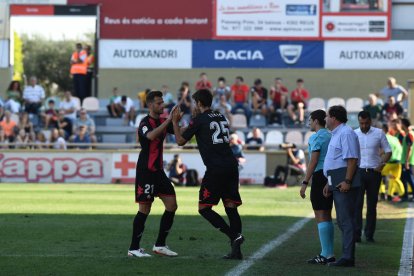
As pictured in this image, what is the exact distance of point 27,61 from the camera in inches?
2970

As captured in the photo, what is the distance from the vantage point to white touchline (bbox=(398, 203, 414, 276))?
11984mm

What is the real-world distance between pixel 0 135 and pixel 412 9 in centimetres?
1549

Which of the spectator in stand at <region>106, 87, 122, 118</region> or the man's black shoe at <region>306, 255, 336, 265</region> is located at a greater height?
the spectator in stand at <region>106, 87, 122, 118</region>

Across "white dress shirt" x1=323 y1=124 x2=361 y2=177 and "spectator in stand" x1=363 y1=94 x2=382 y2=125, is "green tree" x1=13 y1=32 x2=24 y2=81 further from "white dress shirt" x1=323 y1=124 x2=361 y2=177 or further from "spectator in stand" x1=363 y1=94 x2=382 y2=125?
"white dress shirt" x1=323 y1=124 x2=361 y2=177

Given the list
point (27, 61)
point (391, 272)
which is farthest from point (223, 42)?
point (27, 61)

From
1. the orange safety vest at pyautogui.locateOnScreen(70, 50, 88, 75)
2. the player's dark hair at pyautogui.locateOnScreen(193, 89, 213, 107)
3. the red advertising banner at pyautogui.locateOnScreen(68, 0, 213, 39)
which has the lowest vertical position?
the player's dark hair at pyautogui.locateOnScreen(193, 89, 213, 107)

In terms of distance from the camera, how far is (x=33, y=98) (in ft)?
122

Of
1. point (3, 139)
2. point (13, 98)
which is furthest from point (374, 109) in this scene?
point (13, 98)

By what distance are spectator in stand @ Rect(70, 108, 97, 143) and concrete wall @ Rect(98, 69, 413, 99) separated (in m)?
3.73

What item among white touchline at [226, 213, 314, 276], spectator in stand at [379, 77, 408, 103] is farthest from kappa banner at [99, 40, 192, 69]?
white touchline at [226, 213, 314, 276]

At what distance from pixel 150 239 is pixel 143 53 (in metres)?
24.8

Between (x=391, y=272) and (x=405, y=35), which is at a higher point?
(x=405, y=35)

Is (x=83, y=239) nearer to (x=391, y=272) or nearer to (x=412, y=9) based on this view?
(x=391, y=272)

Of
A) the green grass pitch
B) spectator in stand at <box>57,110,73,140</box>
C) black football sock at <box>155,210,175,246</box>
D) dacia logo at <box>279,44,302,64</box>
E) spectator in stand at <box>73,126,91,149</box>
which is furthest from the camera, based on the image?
dacia logo at <box>279,44,302,64</box>
